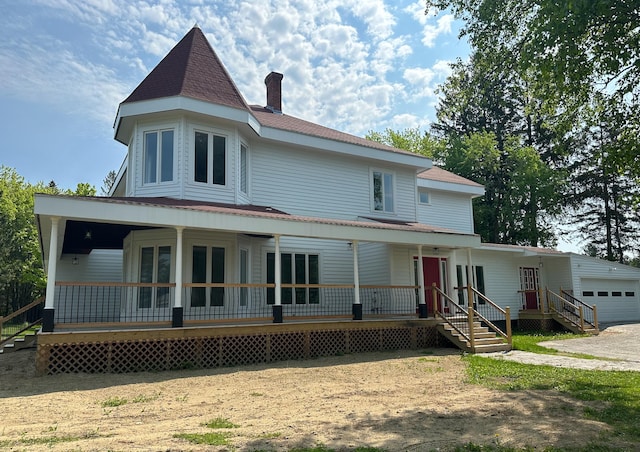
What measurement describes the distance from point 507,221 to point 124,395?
33736mm

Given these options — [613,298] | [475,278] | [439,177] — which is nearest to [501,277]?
[475,278]

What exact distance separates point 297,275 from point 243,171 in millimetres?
3759

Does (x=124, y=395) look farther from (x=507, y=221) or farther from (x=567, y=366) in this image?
(x=507, y=221)

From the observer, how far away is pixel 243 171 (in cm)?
1485

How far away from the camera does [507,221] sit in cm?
3647

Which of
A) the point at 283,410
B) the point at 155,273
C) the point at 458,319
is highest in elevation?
the point at 155,273

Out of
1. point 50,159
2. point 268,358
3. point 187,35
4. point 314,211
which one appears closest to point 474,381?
point 268,358

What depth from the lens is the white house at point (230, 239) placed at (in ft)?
34.4

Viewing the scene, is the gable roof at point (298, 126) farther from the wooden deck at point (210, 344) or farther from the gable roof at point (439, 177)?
the wooden deck at point (210, 344)

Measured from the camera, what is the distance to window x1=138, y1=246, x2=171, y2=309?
1264cm

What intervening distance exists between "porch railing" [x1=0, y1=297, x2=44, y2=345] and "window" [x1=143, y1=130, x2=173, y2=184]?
226 inches

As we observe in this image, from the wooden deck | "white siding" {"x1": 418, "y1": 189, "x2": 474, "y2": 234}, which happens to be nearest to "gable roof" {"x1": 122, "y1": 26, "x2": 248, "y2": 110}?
the wooden deck

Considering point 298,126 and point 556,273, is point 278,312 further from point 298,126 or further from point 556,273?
point 556,273

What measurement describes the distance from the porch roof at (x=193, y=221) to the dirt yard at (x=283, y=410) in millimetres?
3223
